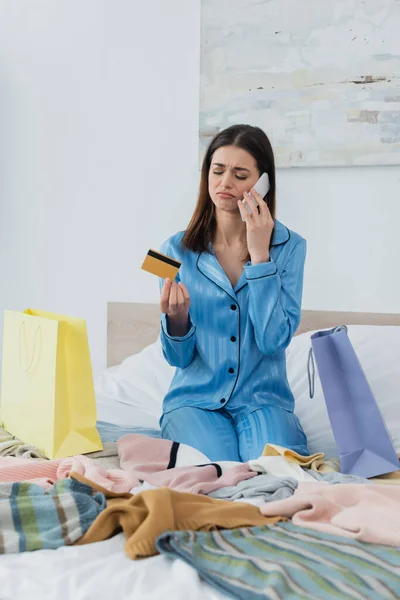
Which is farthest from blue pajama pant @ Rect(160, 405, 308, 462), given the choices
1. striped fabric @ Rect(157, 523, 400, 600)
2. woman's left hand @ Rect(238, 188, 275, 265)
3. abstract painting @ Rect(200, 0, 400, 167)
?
abstract painting @ Rect(200, 0, 400, 167)

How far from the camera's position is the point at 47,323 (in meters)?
1.56

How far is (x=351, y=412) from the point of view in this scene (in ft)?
5.06

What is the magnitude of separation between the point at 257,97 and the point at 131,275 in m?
0.72

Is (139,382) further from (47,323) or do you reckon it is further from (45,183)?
(45,183)

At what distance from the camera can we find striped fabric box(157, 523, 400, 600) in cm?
79

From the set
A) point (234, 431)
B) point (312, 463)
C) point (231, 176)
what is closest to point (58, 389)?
point (234, 431)

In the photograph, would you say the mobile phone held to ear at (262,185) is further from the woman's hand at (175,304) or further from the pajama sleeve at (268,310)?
the woman's hand at (175,304)

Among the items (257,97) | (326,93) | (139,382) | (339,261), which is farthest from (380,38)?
(139,382)

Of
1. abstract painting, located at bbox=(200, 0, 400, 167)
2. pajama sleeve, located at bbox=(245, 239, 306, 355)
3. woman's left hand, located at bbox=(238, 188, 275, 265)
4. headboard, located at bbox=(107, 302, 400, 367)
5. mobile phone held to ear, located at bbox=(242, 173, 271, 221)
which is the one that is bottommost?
headboard, located at bbox=(107, 302, 400, 367)

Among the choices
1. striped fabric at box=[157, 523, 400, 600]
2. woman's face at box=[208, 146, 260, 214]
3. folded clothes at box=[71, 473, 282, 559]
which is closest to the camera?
striped fabric at box=[157, 523, 400, 600]

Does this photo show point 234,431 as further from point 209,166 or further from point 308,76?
point 308,76

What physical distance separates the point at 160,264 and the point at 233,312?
0.24m

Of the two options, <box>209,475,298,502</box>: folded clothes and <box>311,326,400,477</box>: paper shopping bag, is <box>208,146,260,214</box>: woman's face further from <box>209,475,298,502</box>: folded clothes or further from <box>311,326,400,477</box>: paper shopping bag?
<box>209,475,298,502</box>: folded clothes

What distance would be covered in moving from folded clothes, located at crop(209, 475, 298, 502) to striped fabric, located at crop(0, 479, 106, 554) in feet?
0.72
